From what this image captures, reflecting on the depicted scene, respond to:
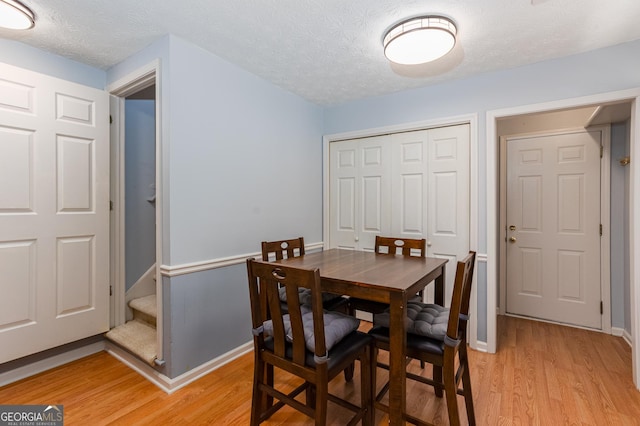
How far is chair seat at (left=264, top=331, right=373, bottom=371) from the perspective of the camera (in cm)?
137

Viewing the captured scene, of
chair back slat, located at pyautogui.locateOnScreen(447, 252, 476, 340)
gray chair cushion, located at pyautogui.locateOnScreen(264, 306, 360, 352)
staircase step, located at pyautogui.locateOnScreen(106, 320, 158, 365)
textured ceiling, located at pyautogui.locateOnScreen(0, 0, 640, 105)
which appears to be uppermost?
textured ceiling, located at pyautogui.locateOnScreen(0, 0, 640, 105)

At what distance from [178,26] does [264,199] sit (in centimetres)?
139

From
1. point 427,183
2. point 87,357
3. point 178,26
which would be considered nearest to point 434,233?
point 427,183

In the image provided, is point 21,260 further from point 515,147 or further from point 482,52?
point 515,147

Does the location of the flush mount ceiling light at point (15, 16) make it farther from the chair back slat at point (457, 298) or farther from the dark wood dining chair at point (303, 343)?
the chair back slat at point (457, 298)

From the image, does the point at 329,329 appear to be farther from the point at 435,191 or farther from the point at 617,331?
the point at 617,331

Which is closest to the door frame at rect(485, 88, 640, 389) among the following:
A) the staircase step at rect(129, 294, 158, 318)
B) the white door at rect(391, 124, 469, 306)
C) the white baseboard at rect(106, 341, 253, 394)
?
the white door at rect(391, 124, 469, 306)

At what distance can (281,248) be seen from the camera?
231cm

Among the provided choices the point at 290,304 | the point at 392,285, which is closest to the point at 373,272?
the point at 392,285

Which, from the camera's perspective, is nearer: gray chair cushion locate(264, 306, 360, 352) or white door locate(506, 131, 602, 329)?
gray chair cushion locate(264, 306, 360, 352)

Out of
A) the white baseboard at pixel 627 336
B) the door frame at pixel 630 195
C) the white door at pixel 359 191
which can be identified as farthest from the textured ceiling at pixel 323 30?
the white baseboard at pixel 627 336

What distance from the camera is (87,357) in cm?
243

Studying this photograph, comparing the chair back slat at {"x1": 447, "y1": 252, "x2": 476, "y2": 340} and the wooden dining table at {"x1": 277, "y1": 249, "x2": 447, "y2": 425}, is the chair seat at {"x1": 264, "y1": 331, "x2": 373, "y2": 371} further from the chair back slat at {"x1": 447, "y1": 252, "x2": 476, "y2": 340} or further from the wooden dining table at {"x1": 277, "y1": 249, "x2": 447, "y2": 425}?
the chair back slat at {"x1": 447, "y1": 252, "x2": 476, "y2": 340}

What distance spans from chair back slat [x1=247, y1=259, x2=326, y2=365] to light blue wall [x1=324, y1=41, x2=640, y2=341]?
6.14ft
